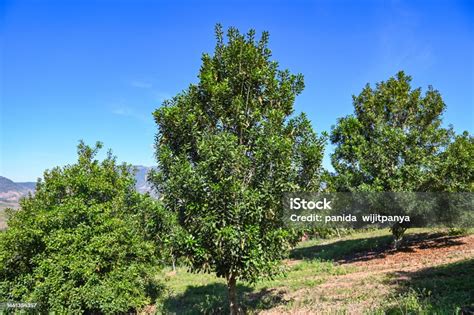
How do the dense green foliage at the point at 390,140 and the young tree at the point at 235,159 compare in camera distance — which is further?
the dense green foliage at the point at 390,140

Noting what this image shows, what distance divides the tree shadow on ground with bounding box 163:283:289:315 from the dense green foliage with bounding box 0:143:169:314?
9.39 ft

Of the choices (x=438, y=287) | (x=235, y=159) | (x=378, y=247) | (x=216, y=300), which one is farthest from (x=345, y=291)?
(x=378, y=247)

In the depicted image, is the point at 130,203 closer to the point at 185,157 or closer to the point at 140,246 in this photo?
the point at 140,246

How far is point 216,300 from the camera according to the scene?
20.6 m

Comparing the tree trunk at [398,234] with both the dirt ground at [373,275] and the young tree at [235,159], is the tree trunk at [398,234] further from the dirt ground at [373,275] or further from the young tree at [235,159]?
the young tree at [235,159]

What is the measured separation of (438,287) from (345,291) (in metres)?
4.27

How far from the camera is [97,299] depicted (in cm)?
1809

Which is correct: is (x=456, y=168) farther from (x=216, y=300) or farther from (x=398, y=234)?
(x=216, y=300)

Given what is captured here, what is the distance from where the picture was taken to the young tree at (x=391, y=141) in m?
25.3

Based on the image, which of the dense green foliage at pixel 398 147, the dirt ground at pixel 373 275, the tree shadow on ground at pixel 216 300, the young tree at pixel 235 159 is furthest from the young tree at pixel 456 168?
the young tree at pixel 235 159

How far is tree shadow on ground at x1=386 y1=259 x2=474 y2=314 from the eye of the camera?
11.3 m

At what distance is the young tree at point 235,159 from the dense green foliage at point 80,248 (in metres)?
5.40

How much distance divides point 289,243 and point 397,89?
2216 centimetres

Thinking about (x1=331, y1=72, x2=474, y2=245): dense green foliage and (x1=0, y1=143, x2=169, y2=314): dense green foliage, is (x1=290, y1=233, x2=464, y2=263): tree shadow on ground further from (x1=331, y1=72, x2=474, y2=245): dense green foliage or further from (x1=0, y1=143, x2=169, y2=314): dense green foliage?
(x1=0, y1=143, x2=169, y2=314): dense green foliage
